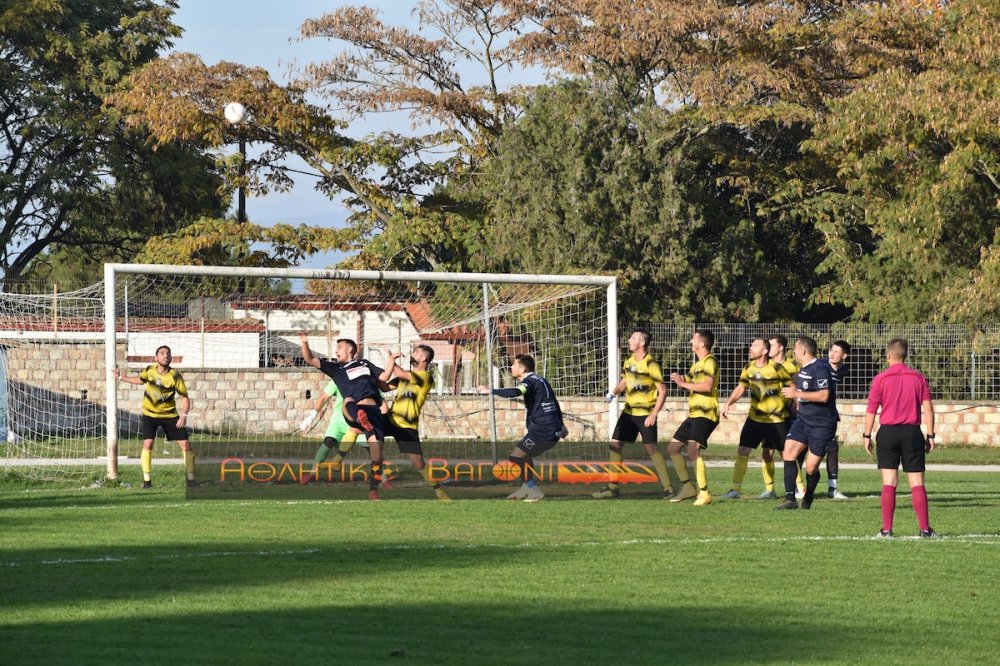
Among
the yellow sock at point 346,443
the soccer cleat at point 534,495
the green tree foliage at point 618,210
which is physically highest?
the green tree foliage at point 618,210

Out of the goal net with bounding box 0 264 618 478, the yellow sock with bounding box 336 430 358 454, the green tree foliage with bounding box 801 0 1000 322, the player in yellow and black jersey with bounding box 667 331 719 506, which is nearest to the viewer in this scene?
the player in yellow and black jersey with bounding box 667 331 719 506

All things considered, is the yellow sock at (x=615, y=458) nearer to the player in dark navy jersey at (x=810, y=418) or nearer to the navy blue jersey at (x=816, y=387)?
the player in dark navy jersey at (x=810, y=418)

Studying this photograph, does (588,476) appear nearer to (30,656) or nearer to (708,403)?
(708,403)

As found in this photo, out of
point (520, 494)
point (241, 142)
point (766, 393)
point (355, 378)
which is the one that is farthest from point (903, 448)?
point (241, 142)

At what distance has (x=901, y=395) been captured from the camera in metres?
12.2

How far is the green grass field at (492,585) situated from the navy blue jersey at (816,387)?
983 mm

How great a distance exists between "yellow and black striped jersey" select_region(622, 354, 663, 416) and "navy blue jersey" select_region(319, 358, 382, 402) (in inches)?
114

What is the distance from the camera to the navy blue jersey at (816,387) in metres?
15.3

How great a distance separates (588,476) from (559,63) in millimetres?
19489

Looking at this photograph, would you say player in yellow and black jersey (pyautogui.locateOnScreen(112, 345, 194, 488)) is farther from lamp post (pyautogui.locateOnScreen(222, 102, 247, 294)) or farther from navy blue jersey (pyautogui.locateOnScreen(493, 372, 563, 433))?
lamp post (pyautogui.locateOnScreen(222, 102, 247, 294))

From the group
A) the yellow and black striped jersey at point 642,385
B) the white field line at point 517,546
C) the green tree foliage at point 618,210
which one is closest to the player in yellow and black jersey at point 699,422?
the yellow and black striped jersey at point 642,385

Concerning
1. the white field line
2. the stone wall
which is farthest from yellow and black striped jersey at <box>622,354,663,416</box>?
the stone wall

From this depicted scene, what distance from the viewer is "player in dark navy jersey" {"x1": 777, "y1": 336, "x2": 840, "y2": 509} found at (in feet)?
49.8

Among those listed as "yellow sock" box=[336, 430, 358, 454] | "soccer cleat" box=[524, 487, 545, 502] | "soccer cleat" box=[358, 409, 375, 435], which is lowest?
"soccer cleat" box=[524, 487, 545, 502]
